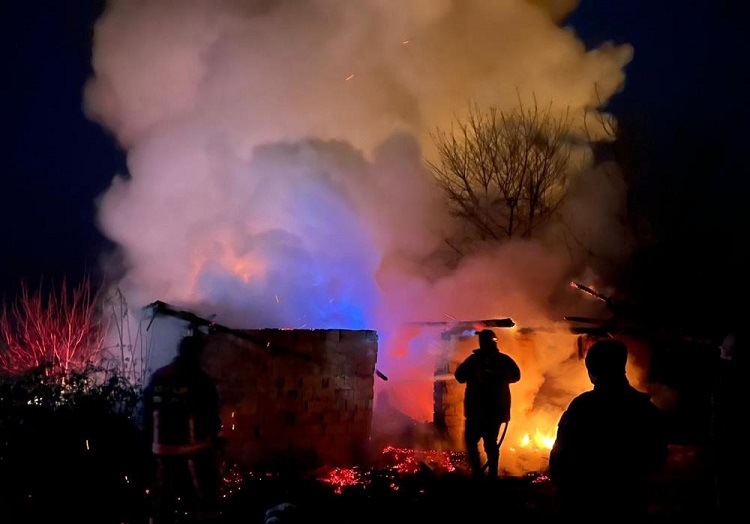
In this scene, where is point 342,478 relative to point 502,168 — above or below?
below

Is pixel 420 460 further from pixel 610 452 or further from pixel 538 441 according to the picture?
pixel 610 452

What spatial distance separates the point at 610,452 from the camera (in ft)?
11.4

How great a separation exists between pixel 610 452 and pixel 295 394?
513 cm

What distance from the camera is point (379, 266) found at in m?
13.8

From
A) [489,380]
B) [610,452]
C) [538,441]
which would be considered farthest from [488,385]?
[610,452]

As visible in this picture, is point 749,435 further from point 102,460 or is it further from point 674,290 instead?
point 674,290

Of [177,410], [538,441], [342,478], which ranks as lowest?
[342,478]

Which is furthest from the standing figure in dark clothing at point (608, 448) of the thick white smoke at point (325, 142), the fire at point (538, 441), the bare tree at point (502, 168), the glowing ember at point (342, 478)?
the bare tree at point (502, 168)

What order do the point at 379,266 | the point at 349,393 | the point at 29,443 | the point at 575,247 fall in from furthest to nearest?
1. the point at 575,247
2. the point at 379,266
3. the point at 349,393
4. the point at 29,443

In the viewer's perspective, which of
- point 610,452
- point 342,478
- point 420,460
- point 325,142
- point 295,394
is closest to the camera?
point 610,452

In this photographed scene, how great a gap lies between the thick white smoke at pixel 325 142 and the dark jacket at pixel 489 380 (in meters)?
3.73

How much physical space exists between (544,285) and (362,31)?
29.0 feet

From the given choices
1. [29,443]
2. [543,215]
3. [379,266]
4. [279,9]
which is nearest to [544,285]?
[379,266]

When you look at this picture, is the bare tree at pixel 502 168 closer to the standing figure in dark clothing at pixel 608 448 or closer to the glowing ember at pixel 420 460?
the glowing ember at pixel 420 460
